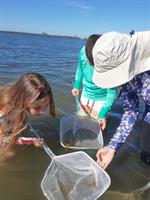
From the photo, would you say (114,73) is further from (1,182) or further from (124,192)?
(1,182)

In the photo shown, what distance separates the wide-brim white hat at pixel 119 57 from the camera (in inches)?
93.4

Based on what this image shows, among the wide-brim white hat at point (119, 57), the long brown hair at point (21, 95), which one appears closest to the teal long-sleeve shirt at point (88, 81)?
the long brown hair at point (21, 95)

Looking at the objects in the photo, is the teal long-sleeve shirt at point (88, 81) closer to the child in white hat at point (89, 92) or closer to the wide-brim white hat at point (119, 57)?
the child in white hat at point (89, 92)

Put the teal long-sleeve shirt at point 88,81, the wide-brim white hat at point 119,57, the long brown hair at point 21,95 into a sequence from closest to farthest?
the wide-brim white hat at point 119,57 < the long brown hair at point 21,95 < the teal long-sleeve shirt at point 88,81

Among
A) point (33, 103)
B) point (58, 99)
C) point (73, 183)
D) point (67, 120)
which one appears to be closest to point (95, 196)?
point (73, 183)

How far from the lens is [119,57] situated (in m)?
2.39

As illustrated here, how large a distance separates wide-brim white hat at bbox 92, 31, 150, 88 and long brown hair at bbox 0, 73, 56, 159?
0.96m

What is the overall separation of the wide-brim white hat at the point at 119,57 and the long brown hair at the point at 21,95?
0.96 metres

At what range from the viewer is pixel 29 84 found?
11.1 ft

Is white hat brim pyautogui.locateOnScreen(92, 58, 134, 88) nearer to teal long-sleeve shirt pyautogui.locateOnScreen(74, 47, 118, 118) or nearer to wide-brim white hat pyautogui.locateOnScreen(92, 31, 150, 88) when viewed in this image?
wide-brim white hat pyautogui.locateOnScreen(92, 31, 150, 88)

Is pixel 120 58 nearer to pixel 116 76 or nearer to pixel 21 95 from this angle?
pixel 116 76

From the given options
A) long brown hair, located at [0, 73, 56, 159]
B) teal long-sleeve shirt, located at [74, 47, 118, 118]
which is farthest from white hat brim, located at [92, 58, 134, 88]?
teal long-sleeve shirt, located at [74, 47, 118, 118]

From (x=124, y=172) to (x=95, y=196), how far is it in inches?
47.5

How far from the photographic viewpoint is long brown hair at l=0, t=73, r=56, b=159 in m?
3.36
